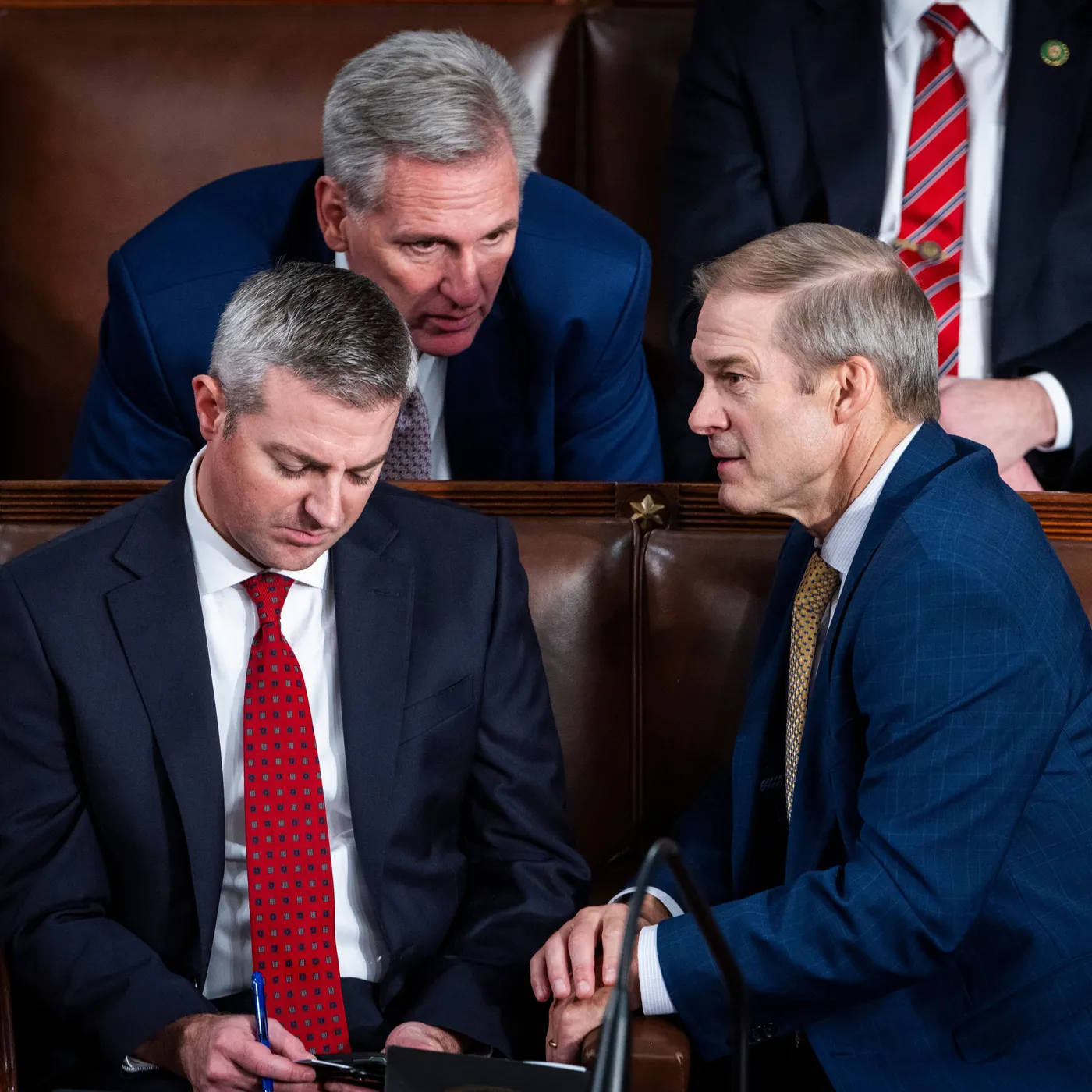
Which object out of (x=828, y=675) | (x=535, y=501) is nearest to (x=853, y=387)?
(x=828, y=675)

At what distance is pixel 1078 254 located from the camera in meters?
2.65

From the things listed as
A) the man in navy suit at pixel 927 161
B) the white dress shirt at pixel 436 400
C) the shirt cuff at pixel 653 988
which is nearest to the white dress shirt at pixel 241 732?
the shirt cuff at pixel 653 988

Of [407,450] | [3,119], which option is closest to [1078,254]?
[407,450]

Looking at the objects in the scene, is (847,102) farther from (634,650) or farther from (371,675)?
(371,675)

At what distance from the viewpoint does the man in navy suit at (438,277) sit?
224 centimetres

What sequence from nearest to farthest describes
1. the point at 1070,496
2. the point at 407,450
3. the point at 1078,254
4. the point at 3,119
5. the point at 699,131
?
the point at 1070,496 < the point at 407,450 < the point at 1078,254 < the point at 699,131 < the point at 3,119

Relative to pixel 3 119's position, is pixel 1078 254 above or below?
below

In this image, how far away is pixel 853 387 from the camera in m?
1.74

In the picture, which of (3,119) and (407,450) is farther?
(3,119)

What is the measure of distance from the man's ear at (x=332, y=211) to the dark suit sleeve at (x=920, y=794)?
3.61 ft

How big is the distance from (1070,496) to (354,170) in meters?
1.09

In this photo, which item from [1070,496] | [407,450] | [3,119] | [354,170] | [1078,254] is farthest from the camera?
[3,119]

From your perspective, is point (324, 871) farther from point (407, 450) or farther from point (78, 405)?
point (78, 405)

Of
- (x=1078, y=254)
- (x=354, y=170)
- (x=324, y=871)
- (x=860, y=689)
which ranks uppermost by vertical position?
(x=354, y=170)
